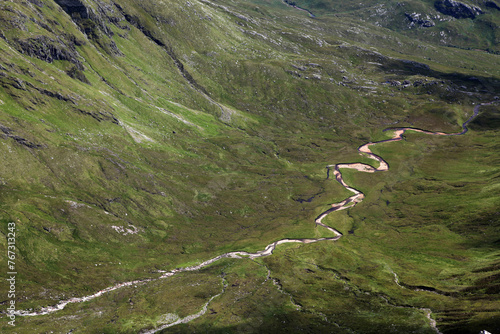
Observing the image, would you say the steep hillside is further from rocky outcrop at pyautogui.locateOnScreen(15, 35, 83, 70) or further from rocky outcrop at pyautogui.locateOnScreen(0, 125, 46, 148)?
rocky outcrop at pyautogui.locateOnScreen(15, 35, 83, 70)

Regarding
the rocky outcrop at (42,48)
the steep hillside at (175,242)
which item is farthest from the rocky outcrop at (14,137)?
the rocky outcrop at (42,48)

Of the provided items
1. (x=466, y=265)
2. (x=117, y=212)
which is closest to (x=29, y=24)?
(x=117, y=212)

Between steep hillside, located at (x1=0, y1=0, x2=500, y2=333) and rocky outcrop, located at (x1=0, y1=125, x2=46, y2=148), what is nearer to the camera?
steep hillside, located at (x1=0, y1=0, x2=500, y2=333)

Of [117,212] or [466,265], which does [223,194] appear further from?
[466,265]

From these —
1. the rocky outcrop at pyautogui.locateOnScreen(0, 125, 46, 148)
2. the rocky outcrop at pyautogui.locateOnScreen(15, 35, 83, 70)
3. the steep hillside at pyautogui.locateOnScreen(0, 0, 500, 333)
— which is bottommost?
the steep hillside at pyautogui.locateOnScreen(0, 0, 500, 333)

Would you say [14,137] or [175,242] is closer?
[14,137]

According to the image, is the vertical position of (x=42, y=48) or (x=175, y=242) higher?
(x=42, y=48)

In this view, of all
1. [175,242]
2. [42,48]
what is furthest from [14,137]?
[42,48]

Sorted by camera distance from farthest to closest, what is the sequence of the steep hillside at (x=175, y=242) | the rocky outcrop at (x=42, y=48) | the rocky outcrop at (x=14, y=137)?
the rocky outcrop at (x=42, y=48) < the rocky outcrop at (x=14, y=137) < the steep hillside at (x=175, y=242)

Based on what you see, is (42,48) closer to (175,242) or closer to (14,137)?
(14,137)

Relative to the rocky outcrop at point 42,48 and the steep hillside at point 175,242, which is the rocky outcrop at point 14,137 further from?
the rocky outcrop at point 42,48

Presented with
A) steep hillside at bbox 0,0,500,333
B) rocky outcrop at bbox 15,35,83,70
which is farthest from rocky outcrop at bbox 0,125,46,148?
rocky outcrop at bbox 15,35,83,70
